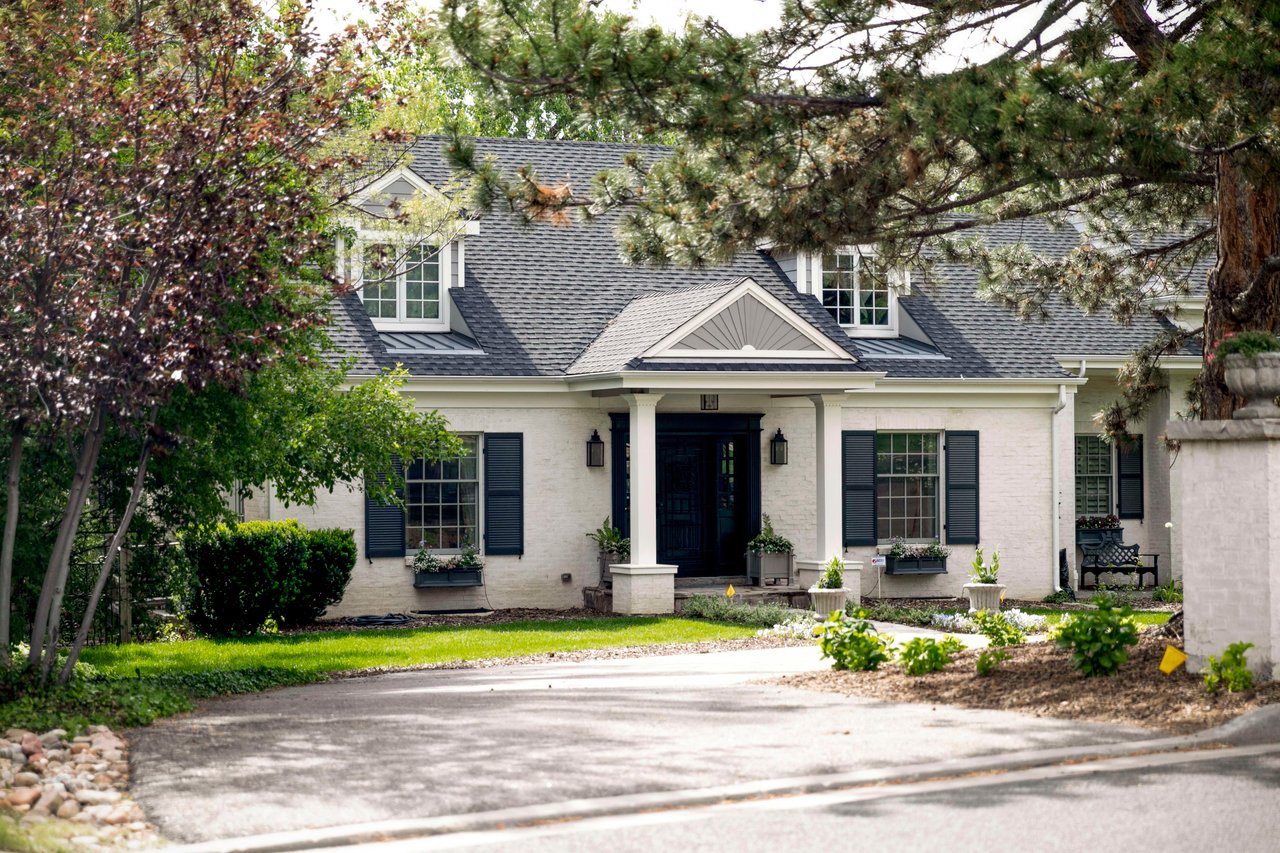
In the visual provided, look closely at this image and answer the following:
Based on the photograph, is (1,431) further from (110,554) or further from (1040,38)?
(1040,38)

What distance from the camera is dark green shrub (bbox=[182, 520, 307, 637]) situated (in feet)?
60.6

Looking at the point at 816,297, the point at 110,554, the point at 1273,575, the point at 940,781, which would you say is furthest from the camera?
the point at 816,297

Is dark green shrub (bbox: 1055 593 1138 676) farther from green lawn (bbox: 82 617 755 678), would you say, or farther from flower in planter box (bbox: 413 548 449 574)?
flower in planter box (bbox: 413 548 449 574)

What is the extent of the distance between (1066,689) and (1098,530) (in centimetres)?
1421

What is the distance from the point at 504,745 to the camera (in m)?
9.26

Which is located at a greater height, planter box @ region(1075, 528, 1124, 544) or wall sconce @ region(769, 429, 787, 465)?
wall sconce @ region(769, 429, 787, 465)

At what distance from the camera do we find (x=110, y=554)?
11.8 meters

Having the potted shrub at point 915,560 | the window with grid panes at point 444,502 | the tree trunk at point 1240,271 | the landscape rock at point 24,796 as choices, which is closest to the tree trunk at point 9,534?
the landscape rock at point 24,796

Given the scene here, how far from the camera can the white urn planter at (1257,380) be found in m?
10.5

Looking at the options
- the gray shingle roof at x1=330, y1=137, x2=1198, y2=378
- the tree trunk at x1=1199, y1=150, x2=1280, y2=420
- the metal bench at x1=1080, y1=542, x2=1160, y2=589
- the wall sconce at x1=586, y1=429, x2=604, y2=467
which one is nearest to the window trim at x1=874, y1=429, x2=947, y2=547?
the gray shingle roof at x1=330, y1=137, x2=1198, y2=378

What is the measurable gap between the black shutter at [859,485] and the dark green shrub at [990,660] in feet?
34.8

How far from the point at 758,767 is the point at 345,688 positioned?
590 centimetres

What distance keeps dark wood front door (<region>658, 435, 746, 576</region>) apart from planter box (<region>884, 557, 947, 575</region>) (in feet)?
6.97

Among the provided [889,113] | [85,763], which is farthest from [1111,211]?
[85,763]
